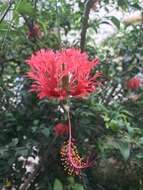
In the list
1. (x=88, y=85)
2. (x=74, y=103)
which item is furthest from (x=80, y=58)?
(x=74, y=103)

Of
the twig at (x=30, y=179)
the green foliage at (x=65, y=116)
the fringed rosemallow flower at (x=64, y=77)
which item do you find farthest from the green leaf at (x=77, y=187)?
the fringed rosemallow flower at (x=64, y=77)

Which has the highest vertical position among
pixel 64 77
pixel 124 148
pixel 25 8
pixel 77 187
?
pixel 25 8

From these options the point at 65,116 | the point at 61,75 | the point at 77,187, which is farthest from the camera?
the point at 77,187

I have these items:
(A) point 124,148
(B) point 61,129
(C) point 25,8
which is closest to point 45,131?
(B) point 61,129

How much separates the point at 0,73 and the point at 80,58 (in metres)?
0.82

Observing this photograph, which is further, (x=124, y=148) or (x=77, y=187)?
(x=77, y=187)

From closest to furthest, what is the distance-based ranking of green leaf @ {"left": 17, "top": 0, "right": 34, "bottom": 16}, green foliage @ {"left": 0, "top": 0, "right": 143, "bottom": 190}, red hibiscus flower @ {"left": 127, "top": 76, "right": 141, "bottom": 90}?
green leaf @ {"left": 17, "top": 0, "right": 34, "bottom": 16}
green foliage @ {"left": 0, "top": 0, "right": 143, "bottom": 190}
red hibiscus flower @ {"left": 127, "top": 76, "right": 141, "bottom": 90}

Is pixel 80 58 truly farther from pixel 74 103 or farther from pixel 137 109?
pixel 137 109

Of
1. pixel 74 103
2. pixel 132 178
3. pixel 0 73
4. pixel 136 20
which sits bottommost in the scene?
pixel 132 178

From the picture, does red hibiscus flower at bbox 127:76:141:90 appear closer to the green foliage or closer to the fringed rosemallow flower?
the green foliage

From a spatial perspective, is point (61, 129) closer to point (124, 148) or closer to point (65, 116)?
point (65, 116)

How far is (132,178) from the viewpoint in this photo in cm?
226

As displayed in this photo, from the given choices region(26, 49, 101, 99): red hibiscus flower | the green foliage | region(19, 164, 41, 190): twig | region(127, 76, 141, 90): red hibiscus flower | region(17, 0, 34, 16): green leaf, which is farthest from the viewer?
region(127, 76, 141, 90): red hibiscus flower

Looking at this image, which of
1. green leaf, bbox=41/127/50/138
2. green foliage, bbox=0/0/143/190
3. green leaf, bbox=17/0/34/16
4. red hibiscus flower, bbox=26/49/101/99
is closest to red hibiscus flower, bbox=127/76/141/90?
green foliage, bbox=0/0/143/190
